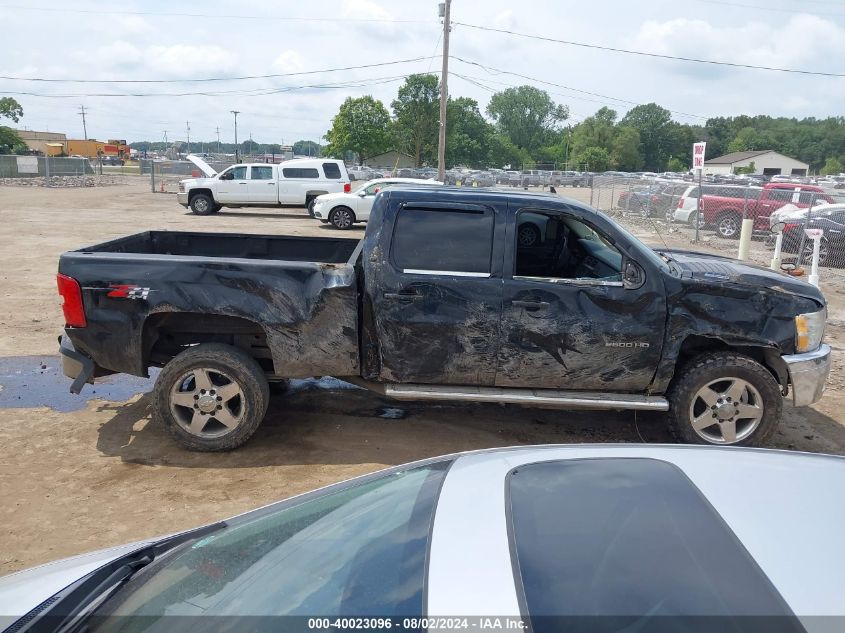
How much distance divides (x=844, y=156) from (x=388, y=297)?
11648 cm

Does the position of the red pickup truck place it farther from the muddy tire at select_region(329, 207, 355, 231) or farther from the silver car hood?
the silver car hood

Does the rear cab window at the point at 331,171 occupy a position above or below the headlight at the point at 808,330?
above

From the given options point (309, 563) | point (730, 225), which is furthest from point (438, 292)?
point (730, 225)

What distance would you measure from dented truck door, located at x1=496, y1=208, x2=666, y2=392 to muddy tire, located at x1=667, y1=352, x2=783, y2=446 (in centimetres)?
31

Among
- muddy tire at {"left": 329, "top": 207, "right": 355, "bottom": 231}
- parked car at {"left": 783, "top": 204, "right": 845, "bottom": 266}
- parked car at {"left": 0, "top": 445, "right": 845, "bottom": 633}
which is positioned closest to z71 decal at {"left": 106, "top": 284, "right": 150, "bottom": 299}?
parked car at {"left": 0, "top": 445, "right": 845, "bottom": 633}

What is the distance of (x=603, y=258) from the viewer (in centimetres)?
554

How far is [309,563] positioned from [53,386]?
569 centimetres

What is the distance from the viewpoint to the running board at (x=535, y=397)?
5184mm

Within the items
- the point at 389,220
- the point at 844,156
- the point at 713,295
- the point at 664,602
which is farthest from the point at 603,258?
the point at 844,156

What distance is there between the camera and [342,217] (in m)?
21.5

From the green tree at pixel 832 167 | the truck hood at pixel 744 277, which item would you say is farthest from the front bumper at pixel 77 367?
the green tree at pixel 832 167

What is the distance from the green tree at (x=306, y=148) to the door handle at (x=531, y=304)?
125 meters

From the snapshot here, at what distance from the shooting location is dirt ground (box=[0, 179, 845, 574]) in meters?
4.31

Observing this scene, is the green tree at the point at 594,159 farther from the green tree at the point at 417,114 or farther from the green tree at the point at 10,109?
the green tree at the point at 10,109
